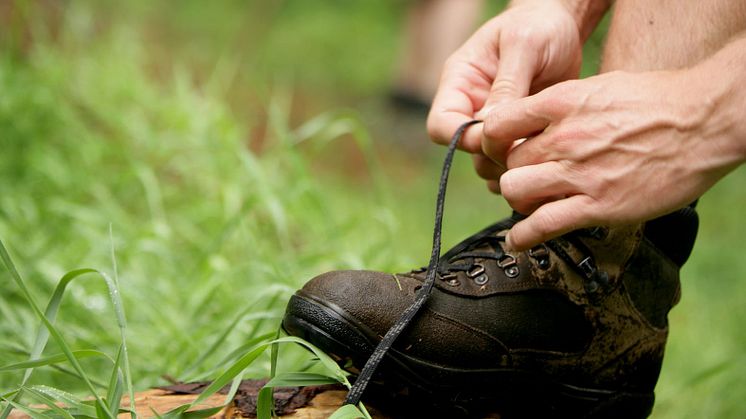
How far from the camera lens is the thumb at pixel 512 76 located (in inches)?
41.5

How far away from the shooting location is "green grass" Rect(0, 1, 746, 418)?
1.44m

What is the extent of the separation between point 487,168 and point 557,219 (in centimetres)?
27

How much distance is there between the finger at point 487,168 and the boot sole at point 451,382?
311 millimetres

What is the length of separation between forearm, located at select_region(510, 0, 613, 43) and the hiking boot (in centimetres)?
38

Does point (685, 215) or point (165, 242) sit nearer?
point (685, 215)

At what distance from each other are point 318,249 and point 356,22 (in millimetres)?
5455

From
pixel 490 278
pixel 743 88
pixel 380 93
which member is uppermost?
pixel 743 88

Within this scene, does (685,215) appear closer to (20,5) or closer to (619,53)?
(619,53)

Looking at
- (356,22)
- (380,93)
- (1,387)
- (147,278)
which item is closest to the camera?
(1,387)

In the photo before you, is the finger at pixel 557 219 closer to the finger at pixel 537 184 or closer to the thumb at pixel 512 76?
the finger at pixel 537 184

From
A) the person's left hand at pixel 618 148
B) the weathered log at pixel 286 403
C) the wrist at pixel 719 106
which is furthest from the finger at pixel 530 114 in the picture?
the weathered log at pixel 286 403

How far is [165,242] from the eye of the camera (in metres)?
1.91

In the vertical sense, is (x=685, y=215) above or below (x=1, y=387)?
above

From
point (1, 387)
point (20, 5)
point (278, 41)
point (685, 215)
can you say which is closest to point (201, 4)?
point (278, 41)
